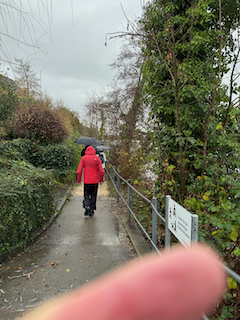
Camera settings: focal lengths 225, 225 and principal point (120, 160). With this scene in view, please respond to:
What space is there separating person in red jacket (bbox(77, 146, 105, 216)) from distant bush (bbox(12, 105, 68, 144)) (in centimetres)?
557

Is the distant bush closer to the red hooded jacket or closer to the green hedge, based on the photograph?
the green hedge

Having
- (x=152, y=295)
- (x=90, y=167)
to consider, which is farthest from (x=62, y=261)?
(x=152, y=295)

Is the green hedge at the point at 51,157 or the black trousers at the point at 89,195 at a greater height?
the green hedge at the point at 51,157

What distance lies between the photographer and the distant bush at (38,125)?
10711 mm

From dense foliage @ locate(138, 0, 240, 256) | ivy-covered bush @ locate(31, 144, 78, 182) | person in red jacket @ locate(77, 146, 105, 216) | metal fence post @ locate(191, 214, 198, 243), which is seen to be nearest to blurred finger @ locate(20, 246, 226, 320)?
metal fence post @ locate(191, 214, 198, 243)

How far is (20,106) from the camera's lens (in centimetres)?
1133

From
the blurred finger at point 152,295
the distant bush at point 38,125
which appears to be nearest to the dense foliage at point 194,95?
the blurred finger at point 152,295

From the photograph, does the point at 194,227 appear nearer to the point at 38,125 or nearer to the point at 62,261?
the point at 62,261

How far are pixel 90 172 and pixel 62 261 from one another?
2658 mm

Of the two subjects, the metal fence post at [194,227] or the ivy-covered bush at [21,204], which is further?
the ivy-covered bush at [21,204]

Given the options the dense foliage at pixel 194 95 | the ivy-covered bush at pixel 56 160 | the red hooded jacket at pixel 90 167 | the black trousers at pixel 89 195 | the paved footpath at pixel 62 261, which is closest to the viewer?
the paved footpath at pixel 62 261

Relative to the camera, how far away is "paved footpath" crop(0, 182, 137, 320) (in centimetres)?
322

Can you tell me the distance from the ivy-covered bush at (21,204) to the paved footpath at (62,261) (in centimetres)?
41

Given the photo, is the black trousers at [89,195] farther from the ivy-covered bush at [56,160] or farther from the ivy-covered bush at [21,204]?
the ivy-covered bush at [56,160]
